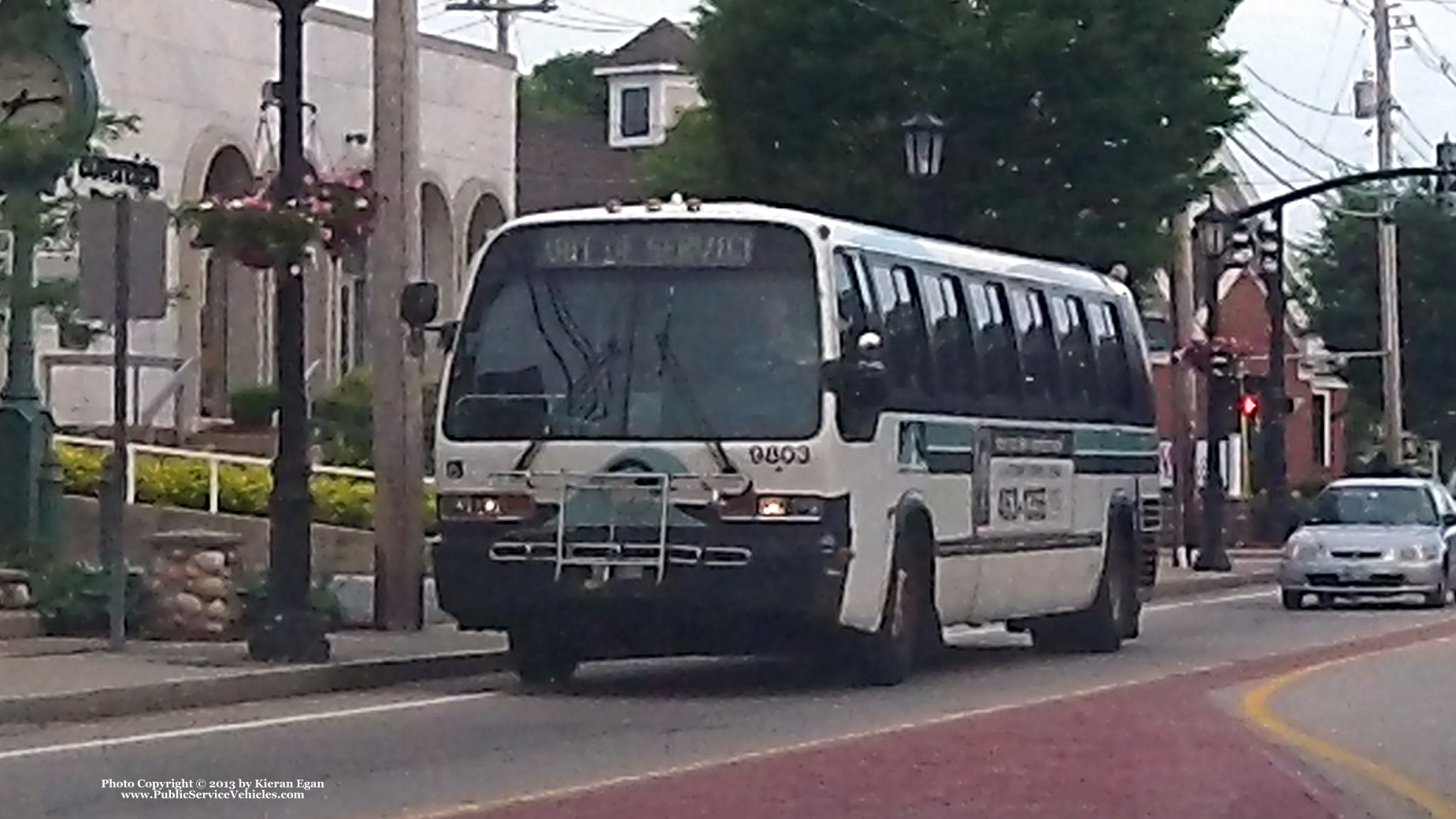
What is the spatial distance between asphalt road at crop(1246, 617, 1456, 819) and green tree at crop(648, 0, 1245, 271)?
Answer: 13.5 m

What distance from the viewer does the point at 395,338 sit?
2589 cm

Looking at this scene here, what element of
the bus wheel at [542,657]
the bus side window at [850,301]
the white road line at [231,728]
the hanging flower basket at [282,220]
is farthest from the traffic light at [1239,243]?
the hanging flower basket at [282,220]

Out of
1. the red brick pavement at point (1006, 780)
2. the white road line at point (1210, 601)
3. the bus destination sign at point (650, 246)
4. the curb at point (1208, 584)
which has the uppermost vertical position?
the bus destination sign at point (650, 246)

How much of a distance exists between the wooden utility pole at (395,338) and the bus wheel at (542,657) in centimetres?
335

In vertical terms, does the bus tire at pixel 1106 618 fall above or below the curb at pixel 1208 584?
above

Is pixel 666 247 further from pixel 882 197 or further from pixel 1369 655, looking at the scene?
pixel 882 197

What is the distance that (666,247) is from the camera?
21938 mm

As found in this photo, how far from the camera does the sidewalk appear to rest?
18.8 m

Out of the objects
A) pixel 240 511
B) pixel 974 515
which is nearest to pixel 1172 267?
pixel 240 511

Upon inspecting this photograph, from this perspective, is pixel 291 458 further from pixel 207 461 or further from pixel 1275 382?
pixel 1275 382

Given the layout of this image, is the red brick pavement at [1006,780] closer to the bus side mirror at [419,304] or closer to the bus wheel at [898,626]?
the bus wheel at [898,626]

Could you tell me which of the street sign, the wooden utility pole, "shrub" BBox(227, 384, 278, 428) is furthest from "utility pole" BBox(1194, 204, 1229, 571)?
the street sign

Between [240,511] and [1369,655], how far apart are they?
1189cm

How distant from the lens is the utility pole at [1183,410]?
1914 inches
